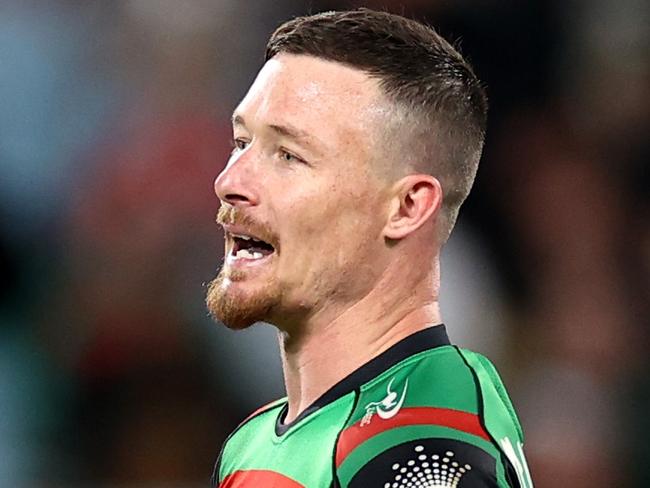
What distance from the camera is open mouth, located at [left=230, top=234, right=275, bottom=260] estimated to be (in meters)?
2.29

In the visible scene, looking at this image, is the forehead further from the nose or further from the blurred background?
the blurred background

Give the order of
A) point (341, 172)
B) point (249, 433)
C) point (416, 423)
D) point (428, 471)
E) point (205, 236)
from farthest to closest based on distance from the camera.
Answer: point (205, 236), point (249, 433), point (341, 172), point (416, 423), point (428, 471)

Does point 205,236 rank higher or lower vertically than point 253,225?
lower

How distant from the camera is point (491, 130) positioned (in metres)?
4.57

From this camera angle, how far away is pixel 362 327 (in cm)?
225

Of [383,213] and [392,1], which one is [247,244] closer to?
[383,213]

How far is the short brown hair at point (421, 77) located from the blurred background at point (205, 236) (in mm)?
1892

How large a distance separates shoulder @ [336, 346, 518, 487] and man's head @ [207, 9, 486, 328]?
220 mm

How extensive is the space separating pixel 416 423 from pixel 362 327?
34 cm

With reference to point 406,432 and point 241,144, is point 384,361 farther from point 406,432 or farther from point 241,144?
point 241,144

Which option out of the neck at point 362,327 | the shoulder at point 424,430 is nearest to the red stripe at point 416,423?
the shoulder at point 424,430

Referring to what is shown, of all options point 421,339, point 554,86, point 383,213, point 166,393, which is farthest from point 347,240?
point 554,86

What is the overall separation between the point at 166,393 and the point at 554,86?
1.85 metres

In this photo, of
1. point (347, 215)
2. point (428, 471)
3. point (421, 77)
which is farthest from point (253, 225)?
point (428, 471)
